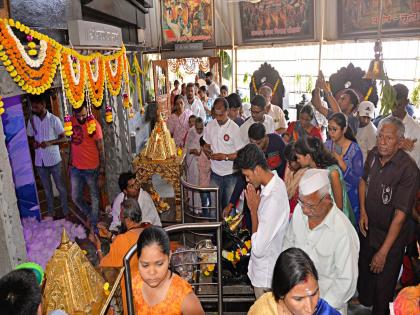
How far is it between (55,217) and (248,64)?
9517mm

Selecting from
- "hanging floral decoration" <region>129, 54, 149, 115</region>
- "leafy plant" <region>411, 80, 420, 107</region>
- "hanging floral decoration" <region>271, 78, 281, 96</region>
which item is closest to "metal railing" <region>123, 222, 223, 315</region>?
"hanging floral decoration" <region>129, 54, 149, 115</region>

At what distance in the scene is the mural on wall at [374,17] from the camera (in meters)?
8.58

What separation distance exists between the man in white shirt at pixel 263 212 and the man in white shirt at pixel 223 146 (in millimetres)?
2579

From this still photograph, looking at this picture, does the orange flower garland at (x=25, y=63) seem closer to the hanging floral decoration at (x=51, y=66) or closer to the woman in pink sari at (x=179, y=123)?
the hanging floral decoration at (x=51, y=66)

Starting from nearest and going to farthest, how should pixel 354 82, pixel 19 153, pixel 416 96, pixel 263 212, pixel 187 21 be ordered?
1. pixel 263 212
2. pixel 19 153
3. pixel 416 96
4. pixel 354 82
5. pixel 187 21

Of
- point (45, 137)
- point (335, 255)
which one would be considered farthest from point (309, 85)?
point (335, 255)

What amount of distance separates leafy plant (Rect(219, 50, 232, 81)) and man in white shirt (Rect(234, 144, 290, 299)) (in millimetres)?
10990

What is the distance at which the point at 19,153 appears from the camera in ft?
18.9

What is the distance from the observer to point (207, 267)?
4141 millimetres

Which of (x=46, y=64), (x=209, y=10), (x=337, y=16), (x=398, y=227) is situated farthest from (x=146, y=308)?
(x=209, y=10)

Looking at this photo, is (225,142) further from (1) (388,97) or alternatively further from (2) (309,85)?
(2) (309,85)

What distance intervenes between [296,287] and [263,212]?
3.64 feet

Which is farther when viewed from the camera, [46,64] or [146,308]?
[46,64]

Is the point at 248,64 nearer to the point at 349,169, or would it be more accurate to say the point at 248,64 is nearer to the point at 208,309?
the point at 349,169
